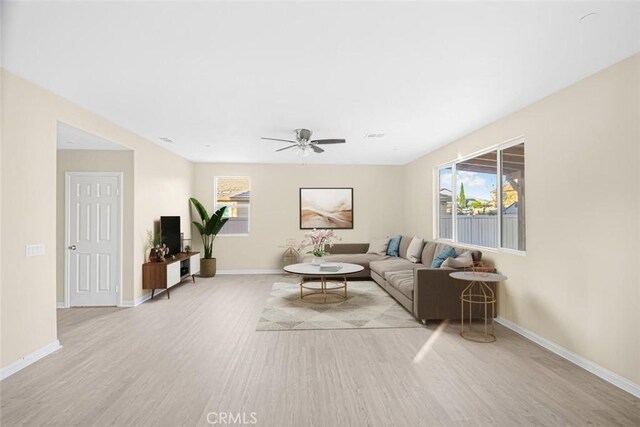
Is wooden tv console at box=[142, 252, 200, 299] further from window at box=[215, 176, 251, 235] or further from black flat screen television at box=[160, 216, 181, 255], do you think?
window at box=[215, 176, 251, 235]

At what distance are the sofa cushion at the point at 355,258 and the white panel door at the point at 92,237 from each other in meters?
3.66

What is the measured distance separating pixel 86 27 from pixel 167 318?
3.61m

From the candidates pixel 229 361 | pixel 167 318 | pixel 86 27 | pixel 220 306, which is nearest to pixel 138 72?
pixel 86 27

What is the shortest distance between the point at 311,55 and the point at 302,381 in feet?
8.72

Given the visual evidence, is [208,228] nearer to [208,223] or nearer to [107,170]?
[208,223]

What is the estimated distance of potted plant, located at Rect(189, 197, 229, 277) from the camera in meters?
7.76

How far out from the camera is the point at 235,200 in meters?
8.42

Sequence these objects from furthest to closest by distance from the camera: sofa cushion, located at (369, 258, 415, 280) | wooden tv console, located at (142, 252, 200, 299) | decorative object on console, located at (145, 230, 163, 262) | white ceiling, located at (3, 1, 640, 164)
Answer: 1. sofa cushion, located at (369, 258, 415, 280)
2. decorative object on console, located at (145, 230, 163, 262)
3. wooden tv console, located at (142, 252, 200, 299)
4. white ceiling, located at (3, 1, 640, 164)

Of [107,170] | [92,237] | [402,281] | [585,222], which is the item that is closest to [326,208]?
[402,281]

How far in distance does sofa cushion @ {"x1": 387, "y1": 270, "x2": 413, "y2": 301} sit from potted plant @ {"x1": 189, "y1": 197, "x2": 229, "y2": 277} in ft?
13.1

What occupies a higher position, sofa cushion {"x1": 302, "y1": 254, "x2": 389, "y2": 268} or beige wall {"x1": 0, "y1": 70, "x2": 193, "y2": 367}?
beige wall {"x1": 0, "y1": 70, "x2": 193, "y2": 367}

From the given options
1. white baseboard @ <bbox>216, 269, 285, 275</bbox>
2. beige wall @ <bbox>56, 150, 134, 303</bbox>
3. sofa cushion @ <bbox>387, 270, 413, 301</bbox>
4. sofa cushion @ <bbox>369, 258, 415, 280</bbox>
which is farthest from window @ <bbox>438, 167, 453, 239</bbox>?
beige wall @ <bbox>56, 150, 134, 303</bbox>

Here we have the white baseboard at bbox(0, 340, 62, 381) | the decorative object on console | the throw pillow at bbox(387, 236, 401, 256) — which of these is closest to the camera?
the white baseboard at bbox(0, 340, 62, 381)

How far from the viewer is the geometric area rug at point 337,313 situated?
439cm
